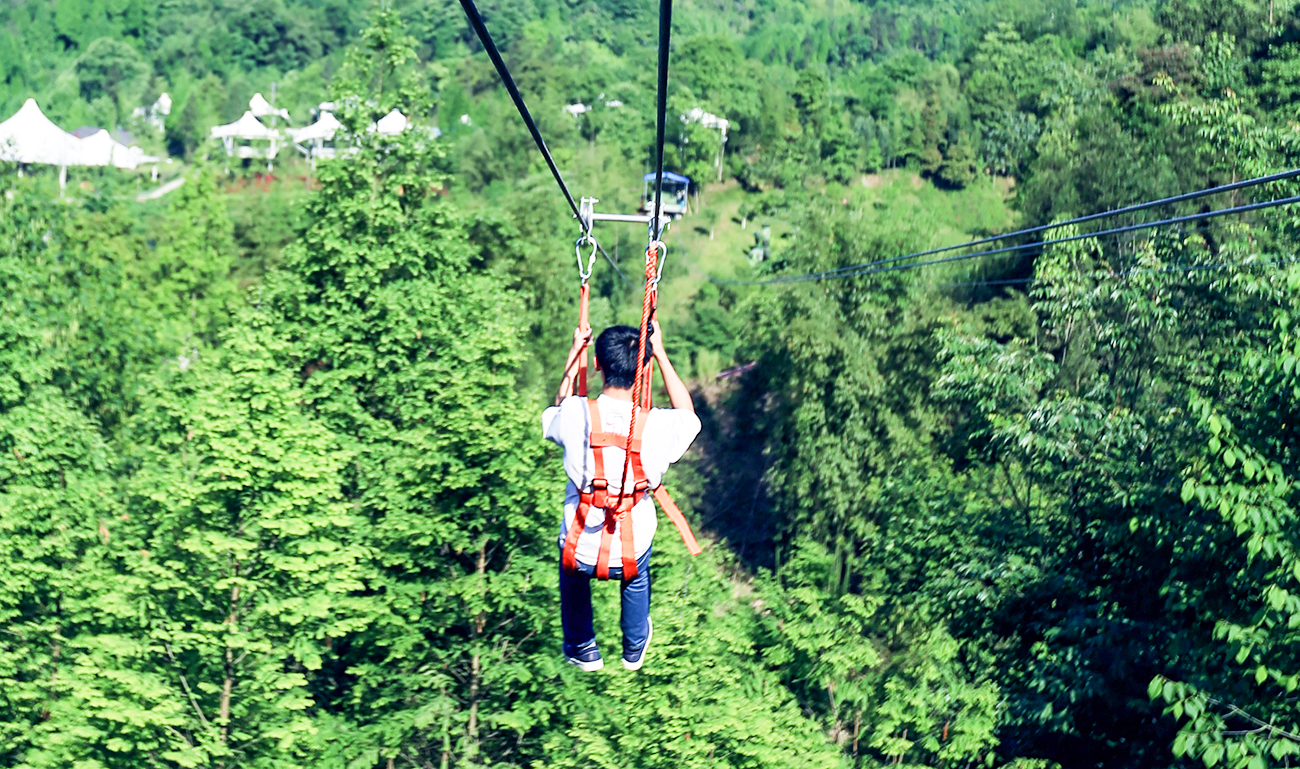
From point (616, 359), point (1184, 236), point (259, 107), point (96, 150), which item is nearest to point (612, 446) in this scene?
point (616, 359)

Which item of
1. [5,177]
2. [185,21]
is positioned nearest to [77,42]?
[185,21]

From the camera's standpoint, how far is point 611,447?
5.26m

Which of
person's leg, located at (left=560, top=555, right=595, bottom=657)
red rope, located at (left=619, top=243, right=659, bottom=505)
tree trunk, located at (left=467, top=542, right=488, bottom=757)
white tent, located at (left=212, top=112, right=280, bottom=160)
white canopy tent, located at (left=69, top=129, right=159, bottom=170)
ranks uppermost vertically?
white tent, located at (left=212, top=112, right=280, bottom=160)

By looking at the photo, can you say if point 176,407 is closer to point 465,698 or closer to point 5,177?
point 465,698

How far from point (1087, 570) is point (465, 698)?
29.9 ft

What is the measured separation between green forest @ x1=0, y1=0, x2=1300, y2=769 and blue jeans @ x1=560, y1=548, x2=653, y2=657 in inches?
261

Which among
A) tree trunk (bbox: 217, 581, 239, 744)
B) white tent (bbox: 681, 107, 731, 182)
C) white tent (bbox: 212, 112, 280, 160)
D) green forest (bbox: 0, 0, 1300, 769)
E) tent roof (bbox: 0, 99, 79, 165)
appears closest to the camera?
green forest (bbox: 0, 0, 1300, 769)

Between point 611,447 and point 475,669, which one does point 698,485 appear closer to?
point 475,669

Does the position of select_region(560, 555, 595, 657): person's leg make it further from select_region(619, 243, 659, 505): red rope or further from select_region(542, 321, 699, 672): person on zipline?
select_region(619, 243, 659, 505): red rope

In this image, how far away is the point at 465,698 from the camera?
17.0 meters

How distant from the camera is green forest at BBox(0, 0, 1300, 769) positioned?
44.3ft

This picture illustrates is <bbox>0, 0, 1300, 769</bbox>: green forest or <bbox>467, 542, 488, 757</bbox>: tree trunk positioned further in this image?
<bbox>467, 542, 488, 757</bbox>: tree trunk

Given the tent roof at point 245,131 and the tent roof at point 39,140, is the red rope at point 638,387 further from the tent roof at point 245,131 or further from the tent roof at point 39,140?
the tent roof at point 245,131

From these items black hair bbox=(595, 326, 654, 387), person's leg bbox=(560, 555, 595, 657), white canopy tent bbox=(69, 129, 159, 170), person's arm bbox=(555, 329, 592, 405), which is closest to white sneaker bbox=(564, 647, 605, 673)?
person's leg bbox=(560, 555, 595, 657)
